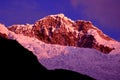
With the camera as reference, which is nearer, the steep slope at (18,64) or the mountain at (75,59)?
the steep slope at (18,64)

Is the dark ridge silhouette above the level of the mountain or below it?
below

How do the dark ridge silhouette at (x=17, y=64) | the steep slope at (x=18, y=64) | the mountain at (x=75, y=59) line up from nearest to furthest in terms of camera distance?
the dark ridge silhouette at (x=17, y=64) → the steep slope at (x=18, y=64) → the mountain at (x=75, y=59)

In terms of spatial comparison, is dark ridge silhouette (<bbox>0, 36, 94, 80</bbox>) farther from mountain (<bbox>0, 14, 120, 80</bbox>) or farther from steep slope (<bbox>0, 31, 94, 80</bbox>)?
mountain (<bbox>0, 14, 120, 80</bbox>)

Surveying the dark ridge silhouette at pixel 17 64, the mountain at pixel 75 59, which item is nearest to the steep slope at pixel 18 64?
the dark ridge silhouette at pixel 17 64

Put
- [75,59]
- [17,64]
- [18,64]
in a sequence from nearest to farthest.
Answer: [17,64], [18,64], [75,59]

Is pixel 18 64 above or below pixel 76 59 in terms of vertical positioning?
below

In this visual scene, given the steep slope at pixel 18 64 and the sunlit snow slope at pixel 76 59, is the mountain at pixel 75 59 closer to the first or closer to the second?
the sunlit snow slope at pixel 76 59

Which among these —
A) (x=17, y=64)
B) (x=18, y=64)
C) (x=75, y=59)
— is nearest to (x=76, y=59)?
(x=75, y=59)

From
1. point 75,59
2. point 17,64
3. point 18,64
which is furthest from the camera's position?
point 75,59

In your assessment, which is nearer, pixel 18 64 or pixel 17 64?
pixel 17 64

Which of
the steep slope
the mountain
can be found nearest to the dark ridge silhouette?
the steep slope

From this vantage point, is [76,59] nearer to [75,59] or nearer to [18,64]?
[75,59]

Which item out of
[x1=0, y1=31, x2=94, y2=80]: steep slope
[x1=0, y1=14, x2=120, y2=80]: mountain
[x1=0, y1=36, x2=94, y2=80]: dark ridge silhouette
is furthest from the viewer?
[x1=0, y1=14, x2=120, y2=80]: mountain

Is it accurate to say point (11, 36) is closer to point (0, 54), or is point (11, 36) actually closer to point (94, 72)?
point (94, 72)
